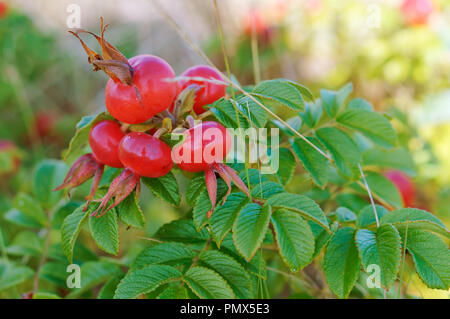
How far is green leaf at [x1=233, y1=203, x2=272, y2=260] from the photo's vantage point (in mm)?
665

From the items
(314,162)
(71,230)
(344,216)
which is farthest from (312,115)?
(71,230)

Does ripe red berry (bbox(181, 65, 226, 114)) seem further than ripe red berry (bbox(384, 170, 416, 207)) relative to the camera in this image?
No

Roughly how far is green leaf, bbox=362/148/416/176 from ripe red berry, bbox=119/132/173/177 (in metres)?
0.67

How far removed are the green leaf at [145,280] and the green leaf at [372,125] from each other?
1.73 feet

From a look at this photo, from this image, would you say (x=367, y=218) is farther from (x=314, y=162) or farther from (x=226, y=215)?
(x=226, y=215)

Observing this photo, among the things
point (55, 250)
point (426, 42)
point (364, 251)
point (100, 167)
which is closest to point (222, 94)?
point (100, 167)

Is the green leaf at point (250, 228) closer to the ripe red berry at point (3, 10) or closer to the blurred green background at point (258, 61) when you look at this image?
the blurred green background at point (258, 61)

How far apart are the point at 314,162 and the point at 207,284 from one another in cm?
37

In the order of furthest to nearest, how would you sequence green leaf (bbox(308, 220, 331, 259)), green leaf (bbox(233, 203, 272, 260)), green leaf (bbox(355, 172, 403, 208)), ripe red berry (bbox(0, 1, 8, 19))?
1. ripe red berry (bbox(0, 1, 8, 19))
2. green leaf (bbox(355, 172, 403, 208))
3. green leaf (bbox(308, 220, 331, 259))
4. green leaf (bbox(233, 203, 272, 260))

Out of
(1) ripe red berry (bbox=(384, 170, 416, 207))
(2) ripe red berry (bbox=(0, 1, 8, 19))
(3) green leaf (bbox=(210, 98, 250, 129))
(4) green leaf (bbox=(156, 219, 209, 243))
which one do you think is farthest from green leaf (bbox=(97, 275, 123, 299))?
Result: (2) ripe red berry (bbox=(0, 1, 8, 19))

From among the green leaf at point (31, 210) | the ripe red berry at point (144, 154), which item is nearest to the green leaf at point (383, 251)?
the ripe red berry at point (144, 154)

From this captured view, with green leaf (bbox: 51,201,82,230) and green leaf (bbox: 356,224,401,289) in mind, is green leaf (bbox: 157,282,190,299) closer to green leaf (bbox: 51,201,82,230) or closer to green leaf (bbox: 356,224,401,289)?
green leaf (bbox: 356,224,401,289)

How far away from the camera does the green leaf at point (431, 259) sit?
2.31 ft
